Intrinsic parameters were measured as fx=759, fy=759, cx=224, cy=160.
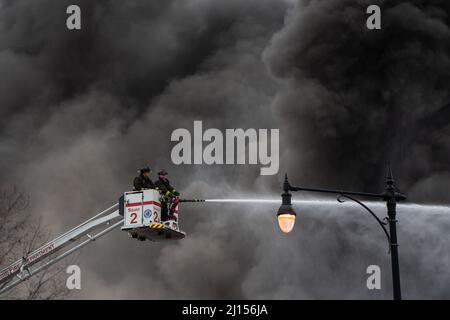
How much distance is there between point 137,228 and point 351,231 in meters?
28.1

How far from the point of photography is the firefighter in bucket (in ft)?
51.7

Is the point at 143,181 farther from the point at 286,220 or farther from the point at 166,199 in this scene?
the point at 286,220

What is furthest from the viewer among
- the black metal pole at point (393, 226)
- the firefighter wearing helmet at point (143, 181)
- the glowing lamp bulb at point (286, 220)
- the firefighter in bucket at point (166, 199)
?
the firefighter wearing helmet at point (143, 181)

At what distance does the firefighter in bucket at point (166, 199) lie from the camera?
1577cm

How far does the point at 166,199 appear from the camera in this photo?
1595 centimetres

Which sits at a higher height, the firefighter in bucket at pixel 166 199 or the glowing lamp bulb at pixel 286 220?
the firefighter in bucket at pixel 166 199

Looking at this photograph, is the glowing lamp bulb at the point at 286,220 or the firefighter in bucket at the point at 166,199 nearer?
the glowing lamp bulb at the point at 286,220

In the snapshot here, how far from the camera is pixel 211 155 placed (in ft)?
167

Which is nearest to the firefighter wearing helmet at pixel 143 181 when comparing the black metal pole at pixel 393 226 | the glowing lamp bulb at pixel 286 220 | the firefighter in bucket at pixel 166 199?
the firefighter in bucket at pixel 166 199

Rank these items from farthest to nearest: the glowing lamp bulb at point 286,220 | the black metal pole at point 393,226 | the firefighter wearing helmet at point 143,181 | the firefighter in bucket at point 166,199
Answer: the firefighter wearing helmet at point 143,181 < the firefighter in bucket at point 166,199 < the glowing lamp bulb at point 286,220 < the black metal pole at point 393,226

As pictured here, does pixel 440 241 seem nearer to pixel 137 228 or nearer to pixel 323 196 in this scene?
pixel 323 196

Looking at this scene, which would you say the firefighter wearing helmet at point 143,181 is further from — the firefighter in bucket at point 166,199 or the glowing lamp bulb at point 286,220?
the glowing lamp bulb at point 286,220

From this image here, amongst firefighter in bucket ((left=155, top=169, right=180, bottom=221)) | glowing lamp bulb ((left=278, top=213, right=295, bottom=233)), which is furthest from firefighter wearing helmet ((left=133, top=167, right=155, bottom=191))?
glowing lamp bulb ((left=278, top=213, right=295, bottom=233))

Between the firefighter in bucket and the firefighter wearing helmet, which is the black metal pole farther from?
the firefighter wearing helmet
